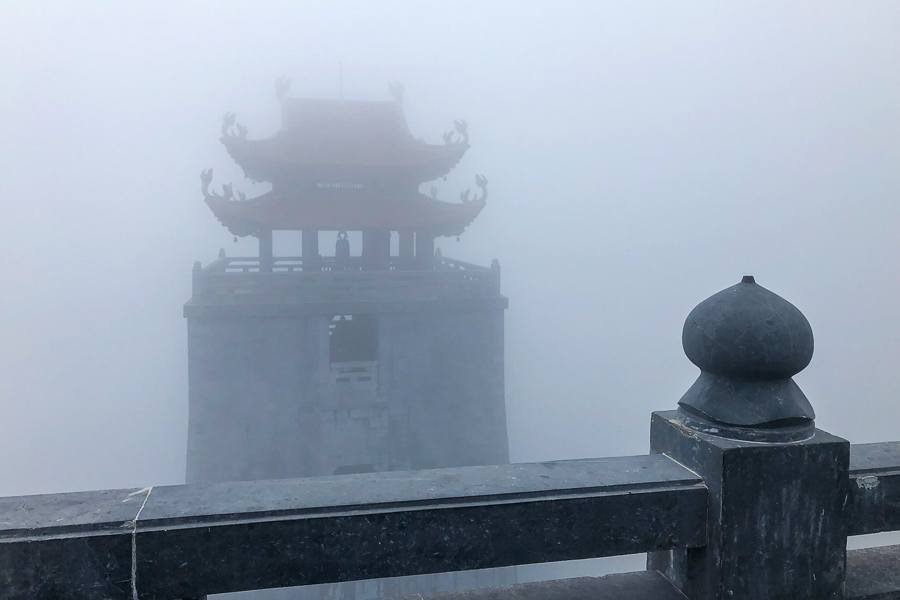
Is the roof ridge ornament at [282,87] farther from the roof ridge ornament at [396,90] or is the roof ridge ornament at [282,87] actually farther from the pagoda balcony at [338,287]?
the pagoda balcony at [338,287]

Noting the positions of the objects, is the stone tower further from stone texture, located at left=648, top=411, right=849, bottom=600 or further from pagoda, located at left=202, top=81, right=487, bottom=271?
stone texture, located at left=648, top=411, right=849, bottom=600

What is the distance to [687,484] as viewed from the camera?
66.9 inches

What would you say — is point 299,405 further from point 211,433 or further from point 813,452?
point 813,452

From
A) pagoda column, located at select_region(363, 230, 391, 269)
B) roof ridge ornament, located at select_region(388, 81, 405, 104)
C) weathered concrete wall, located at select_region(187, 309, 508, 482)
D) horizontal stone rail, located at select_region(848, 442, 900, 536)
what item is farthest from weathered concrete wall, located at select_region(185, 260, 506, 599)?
horizontal stone rail, located at select_region(848, 442, 900, 536)

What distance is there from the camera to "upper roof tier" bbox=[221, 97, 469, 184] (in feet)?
56.6

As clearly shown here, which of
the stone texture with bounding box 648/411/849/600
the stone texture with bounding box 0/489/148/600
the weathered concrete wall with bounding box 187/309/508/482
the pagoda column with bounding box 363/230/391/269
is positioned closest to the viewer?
the stone texture with bounding box 0/489/148/600

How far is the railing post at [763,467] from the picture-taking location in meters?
1.64

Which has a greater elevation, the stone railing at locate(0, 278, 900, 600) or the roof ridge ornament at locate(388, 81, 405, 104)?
the roof ridge ornament at locate(388, 81, 405, 104)

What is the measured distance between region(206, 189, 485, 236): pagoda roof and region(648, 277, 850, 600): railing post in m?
15.4

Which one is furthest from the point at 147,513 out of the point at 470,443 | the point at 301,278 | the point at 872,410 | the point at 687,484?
the point at 872,410

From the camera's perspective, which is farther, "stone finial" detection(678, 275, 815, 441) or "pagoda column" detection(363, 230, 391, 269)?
"pagoda column" detection(363, 230, 391, 269)

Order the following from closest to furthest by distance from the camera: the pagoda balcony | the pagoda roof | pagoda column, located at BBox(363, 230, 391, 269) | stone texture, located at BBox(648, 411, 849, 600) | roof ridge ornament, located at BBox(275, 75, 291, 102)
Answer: stone texture, located at BBox(648, 411, 849, 600), the pagoda balcony, the pagoda roof, pagoda column, located at BBox(363, 230, 391, 269), roof ridge ornament, located at BBox(275, 75, 291, 102)

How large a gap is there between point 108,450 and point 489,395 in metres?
44.6

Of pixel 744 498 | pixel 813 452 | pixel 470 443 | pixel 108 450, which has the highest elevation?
pixel 813 452
